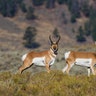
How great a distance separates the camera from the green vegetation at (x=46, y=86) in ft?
37.2

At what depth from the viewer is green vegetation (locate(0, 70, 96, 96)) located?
1133cm

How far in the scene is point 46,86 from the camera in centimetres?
1217

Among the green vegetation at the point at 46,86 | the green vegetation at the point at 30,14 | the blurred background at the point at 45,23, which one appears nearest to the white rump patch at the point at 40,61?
the green vegetation at the point at 46,86

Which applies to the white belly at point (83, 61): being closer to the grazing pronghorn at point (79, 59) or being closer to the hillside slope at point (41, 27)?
the grazing pronghorn at point (79, 59)

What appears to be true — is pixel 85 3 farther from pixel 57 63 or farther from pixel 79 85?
pixel 79 85

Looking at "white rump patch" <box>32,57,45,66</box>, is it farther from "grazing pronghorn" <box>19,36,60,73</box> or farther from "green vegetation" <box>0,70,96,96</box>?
"green vegetation" <box>0,70,96,96</box>

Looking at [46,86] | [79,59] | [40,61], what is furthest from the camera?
[79,59]

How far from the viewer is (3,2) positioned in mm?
111375

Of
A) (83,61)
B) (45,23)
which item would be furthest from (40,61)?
(45,23)

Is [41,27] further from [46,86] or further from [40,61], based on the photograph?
[46,86]

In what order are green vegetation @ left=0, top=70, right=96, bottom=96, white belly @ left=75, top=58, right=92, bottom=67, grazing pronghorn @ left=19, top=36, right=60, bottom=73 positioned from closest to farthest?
green vegetation @ left=0, top=70, right=96, bottom=96
grazing pronghorn @ left=19, top=36, right=60, bottom=73
white belly @ left=75, top=58, right=92, bottom=67

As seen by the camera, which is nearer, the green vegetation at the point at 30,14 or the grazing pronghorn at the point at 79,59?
the grazing pronghorn at the point at 79,59

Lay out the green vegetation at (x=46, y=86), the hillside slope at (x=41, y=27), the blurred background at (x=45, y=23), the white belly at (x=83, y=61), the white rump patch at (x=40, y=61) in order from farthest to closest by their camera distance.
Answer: the hillside slope at (x=41, y=27) → the blurred background at (x=45, y=23) → the white belly at (x=83, y=61) → the white rump patch at (x=40, y=61) → the green vegetation at (x=46, y=86)

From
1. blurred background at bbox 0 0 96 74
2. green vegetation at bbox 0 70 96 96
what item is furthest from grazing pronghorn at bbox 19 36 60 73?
blurred background at bbox 0 0 96 74
